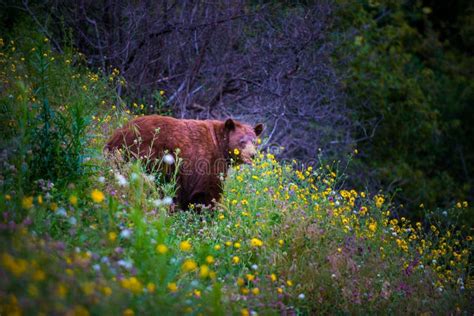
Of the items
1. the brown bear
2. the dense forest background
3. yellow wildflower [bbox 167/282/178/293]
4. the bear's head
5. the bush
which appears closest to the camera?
yellow wildflower [bbox 167/282/178/293]

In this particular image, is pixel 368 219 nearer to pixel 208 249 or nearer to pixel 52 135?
pixel 208 249

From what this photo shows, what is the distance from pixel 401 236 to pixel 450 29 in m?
17.3

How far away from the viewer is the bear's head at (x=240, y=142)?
675cm

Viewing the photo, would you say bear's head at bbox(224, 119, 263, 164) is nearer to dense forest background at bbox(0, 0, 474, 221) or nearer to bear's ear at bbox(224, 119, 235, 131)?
bear's ear at bbox(224, 119, 235, 131)

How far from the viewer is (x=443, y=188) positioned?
17.2m

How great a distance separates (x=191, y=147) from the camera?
6.45m

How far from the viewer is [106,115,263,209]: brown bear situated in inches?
246

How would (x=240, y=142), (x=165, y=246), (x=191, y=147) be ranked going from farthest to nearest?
1. (x=240, y=142)
2. (x=191, y=147)
3. (x=165, y=246)

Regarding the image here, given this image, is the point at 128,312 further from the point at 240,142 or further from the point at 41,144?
the point at 240,142

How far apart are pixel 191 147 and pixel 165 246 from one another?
97.1 inches

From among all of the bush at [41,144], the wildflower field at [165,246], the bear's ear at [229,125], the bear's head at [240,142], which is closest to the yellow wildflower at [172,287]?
the wildflower field at [165,246]

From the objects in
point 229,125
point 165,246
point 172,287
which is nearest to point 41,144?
point 165,246

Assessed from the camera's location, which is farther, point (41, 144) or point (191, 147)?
point (191, 147)

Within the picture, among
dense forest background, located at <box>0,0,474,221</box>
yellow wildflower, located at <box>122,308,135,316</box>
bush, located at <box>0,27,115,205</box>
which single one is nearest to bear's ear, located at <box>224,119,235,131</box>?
bush, located at <box>0,27,115,205</box>
